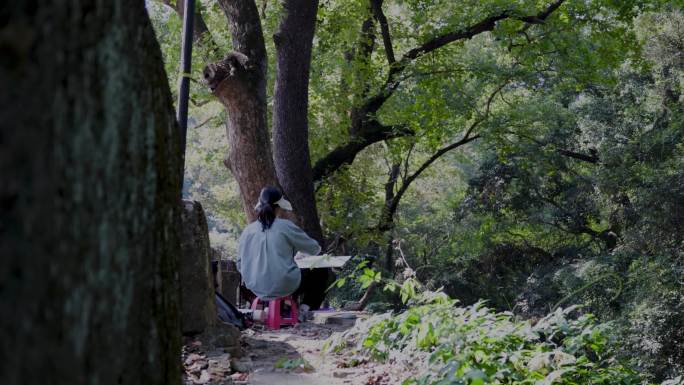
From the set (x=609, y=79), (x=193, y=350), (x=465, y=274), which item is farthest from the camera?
(x=465, y=274)

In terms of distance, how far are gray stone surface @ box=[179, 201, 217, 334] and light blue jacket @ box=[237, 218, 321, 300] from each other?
2052 millimetres

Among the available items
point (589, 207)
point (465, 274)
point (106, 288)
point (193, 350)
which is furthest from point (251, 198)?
point (465, 274)

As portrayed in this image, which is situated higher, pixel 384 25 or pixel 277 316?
pixel 384 25

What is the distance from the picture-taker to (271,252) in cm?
834

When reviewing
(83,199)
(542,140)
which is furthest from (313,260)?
(542,140)

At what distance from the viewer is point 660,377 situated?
1202cm

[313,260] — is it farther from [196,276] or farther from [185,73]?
[185,73]

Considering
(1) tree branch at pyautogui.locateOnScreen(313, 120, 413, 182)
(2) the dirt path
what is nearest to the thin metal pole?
(2) the dirt path

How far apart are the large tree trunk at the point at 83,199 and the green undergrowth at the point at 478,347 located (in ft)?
6.92

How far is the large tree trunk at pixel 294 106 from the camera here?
12023 millimetres

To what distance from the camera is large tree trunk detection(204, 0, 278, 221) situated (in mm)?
10648

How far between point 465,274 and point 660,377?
12.5 m

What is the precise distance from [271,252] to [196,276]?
2.41 m

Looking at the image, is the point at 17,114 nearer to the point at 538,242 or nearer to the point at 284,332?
the point at 284,332
